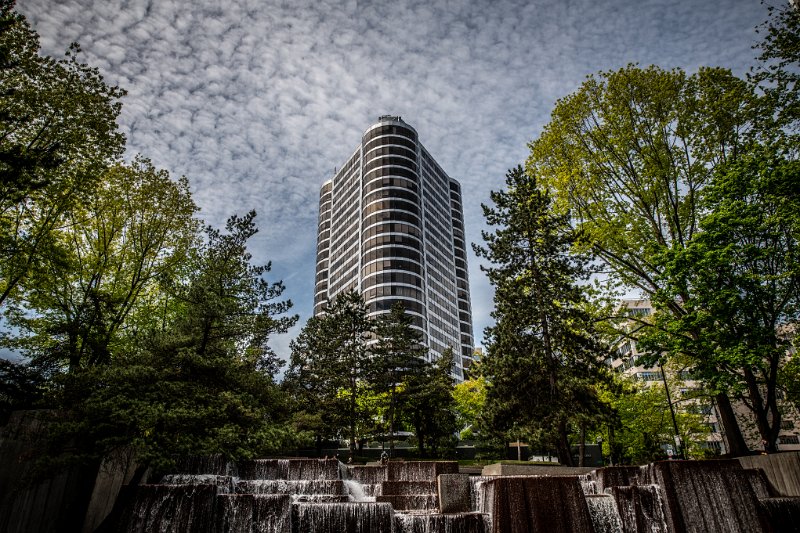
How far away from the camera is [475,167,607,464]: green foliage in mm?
23109

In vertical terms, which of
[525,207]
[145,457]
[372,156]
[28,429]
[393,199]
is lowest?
[145,457]

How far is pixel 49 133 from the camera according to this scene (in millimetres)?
14891

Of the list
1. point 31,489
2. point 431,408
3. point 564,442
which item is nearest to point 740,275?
point 564,442

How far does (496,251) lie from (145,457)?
21.0 meters

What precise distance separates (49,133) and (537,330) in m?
23.8

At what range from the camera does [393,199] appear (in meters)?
88.2

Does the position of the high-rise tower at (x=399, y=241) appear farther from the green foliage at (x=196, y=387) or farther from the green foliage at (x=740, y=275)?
the green foliage at (x=740, y=275)

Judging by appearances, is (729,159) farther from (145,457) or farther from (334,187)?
(334,187)

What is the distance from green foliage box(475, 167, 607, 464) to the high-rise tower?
50824 millimetres

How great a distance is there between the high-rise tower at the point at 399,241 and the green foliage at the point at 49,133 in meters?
60.1

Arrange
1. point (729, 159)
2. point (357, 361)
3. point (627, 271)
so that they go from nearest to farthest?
point (729, 159) → point (627, 271) → point (357, 361)

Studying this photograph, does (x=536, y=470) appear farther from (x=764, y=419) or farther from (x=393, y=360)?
(x=393, y=360)

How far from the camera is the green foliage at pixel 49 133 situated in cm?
1356

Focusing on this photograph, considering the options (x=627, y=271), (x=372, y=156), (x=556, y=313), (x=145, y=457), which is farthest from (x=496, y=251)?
(x=372, y=156)
